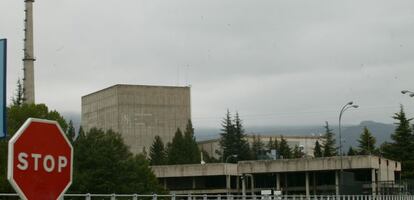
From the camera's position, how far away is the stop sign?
4.55 m

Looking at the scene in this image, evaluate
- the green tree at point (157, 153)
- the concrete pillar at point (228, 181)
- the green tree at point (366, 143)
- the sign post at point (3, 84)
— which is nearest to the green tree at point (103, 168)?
the concrete pillar at point (228, 181)

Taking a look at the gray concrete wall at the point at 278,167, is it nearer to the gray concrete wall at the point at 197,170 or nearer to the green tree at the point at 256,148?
the gray concrete wall at the point at 197,170

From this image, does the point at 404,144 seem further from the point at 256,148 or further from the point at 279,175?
the point at 256,148

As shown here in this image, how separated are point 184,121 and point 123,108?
1498 cm

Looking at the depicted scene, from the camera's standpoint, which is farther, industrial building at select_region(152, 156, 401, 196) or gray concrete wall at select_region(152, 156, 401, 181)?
industrial building at select_region(152, 156, 401, 196)

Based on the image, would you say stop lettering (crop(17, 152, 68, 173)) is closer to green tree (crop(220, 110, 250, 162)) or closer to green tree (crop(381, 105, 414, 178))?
green tree (crop(381, 105, 414, 178))

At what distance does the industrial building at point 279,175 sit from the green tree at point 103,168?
30.1m

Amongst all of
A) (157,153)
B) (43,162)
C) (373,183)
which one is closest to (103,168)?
(373,183)

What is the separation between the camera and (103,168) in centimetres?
7238

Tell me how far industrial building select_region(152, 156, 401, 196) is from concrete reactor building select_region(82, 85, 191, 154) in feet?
126

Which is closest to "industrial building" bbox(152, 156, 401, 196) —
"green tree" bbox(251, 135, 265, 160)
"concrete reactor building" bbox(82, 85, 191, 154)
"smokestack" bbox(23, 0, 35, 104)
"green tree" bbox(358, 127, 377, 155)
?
"green tree" bbox(358, 127, 377, 155)

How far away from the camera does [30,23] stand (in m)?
77.4

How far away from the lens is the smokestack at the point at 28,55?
7669cm

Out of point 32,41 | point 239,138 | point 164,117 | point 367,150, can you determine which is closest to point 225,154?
point 239,138
